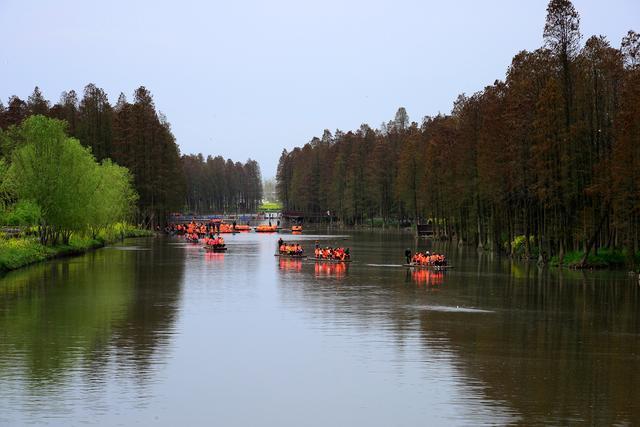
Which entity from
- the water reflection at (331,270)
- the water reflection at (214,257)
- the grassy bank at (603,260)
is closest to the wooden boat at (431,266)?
the water reflection at (331,270)

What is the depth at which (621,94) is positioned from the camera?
7269 cm

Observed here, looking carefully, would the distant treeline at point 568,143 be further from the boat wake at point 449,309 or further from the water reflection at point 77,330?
the water reflection at point 77,330

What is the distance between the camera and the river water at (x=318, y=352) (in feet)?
74.9

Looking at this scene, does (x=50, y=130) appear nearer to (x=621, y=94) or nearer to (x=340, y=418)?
(x=621, y=94)

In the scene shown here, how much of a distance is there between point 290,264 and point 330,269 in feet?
25.1

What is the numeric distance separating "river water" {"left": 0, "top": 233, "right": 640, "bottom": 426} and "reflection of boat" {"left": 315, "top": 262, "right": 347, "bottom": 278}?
24.0 feet

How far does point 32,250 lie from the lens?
251 ft

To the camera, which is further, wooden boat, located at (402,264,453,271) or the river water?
wooden boat, located at (402,264,453,271)

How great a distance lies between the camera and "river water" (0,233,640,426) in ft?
74.9

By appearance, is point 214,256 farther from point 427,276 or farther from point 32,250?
point 427,276

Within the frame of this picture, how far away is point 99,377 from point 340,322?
14891 millimetres

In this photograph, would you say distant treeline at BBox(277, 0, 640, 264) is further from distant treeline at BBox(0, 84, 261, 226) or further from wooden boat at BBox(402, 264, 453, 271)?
distant treeline at BBox(0, 84, 261, 226)

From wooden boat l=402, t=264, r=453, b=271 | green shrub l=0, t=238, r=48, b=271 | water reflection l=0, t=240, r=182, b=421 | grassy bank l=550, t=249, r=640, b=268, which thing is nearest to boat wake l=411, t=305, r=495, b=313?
water reflection l=0, t=240, r=182, b=421

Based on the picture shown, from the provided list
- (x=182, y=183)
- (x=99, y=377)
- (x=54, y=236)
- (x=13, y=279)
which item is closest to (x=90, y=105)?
(x=182, y=183)
